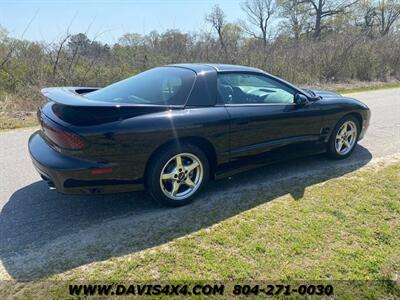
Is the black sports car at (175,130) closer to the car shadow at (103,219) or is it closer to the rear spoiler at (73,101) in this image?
the rear spoiler at (73,101)

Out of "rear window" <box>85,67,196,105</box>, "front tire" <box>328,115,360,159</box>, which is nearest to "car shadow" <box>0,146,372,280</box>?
"front tire" <box>328,115,360,159</box>

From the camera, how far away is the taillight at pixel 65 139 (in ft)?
9.46

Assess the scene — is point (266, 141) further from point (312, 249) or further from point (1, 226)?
point (1, 226)

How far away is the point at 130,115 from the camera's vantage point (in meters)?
3.05

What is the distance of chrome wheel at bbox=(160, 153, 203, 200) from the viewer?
10.8ft

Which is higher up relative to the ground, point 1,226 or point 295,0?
point 295,0

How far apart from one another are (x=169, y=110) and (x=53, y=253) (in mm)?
1635

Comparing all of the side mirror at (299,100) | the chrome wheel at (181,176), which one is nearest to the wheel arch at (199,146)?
the chrome wheel at (181,176)

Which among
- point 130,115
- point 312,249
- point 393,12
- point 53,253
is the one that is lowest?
point 312,249

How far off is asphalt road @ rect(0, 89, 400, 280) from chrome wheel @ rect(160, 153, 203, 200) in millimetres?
171

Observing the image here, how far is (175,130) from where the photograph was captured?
3.22m

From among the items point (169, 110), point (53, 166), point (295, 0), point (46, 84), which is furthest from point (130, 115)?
point (295, 0)

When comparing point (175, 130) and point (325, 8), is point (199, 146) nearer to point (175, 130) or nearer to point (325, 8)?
point (175, 130)

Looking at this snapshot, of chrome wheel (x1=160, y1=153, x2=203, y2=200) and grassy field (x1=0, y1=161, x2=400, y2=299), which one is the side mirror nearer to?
grassy field (x1=0, y1=161, x2=400, y2=299)
